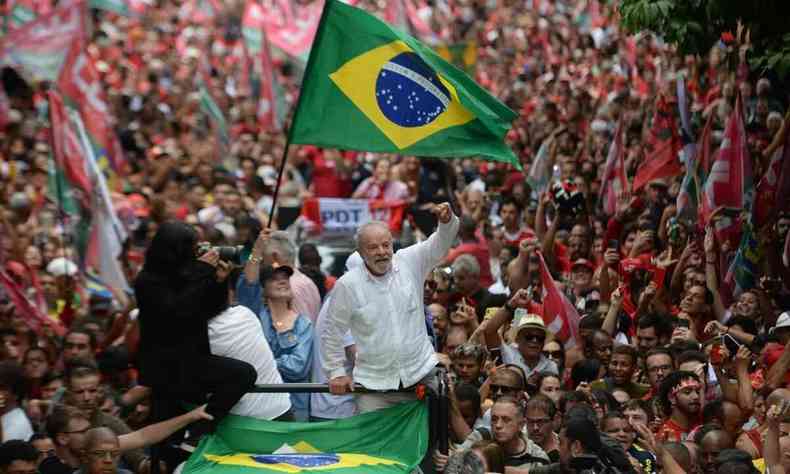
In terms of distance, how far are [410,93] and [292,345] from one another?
163 cm

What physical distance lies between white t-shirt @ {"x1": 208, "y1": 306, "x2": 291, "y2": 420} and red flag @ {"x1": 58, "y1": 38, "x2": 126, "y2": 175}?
478 inches

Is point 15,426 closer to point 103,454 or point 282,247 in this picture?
point 282,247

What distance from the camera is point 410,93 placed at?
1031 centimetres

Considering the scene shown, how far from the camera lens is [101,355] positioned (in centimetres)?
1227

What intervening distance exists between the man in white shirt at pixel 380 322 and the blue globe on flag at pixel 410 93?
113cm

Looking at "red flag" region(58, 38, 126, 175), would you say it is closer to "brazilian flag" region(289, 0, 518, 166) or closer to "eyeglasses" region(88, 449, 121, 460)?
"brazilian flag" region(289, 0, 518, 166)

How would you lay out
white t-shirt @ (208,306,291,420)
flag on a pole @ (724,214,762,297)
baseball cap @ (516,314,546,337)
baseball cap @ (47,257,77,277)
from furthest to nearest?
baseball cap @ (47,257,77,277), flag on a pole @ (724,214,762,297), baseball cap @ (516,314,546,337), white t-shirt @ (208,306,291,420)

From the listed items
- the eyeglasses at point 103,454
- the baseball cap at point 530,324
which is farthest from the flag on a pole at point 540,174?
the eyeglasses at point 103,454

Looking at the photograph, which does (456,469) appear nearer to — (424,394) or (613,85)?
(424,394)

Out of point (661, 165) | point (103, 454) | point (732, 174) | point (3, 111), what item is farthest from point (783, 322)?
point (3, 111)

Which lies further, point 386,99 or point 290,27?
point 290,27

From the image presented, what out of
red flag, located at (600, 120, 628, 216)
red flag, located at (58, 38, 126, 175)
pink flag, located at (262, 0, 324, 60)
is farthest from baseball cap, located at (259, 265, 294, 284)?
pink flag, located at (262, 0, 324, 60)

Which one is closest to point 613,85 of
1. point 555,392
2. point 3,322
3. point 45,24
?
point 45,24

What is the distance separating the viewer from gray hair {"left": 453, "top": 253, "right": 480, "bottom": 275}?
46.3ft
